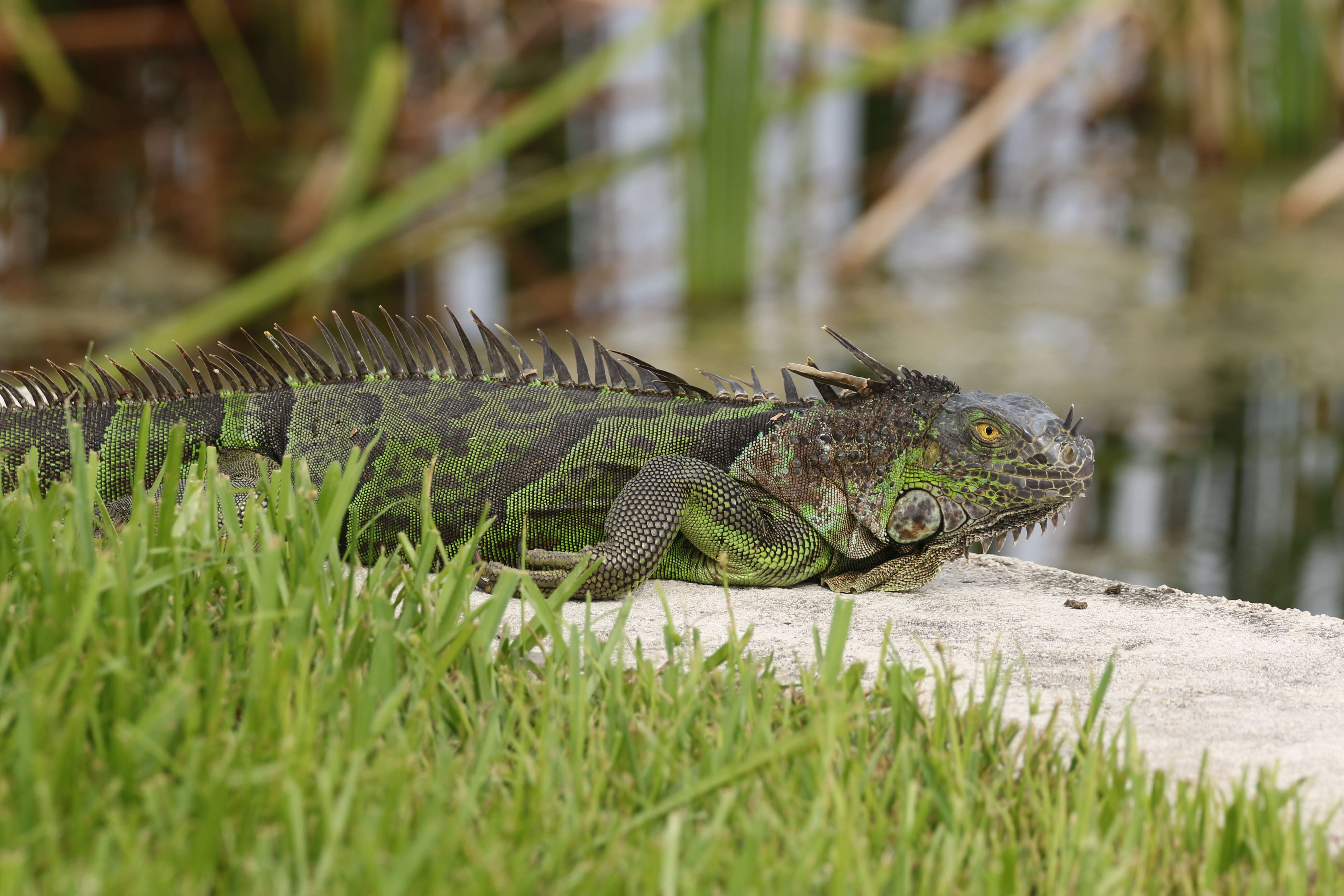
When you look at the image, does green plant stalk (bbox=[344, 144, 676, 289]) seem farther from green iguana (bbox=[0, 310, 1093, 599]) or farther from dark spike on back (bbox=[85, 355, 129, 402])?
dark spike on back (bbox=[85, 355, 129, 402])

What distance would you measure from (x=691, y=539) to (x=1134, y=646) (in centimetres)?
137

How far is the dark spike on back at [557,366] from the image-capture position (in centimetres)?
489

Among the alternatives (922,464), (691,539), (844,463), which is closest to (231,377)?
(691,539)

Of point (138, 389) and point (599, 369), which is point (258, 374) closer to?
point (138, 389)

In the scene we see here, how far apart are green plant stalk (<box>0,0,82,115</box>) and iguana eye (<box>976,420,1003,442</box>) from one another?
9819 mm

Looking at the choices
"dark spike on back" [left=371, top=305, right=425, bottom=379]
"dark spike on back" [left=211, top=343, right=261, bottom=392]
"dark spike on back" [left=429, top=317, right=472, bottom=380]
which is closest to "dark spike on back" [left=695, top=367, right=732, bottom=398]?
"dark spike on back" [left=429, top=317, right=472, bottom=380]

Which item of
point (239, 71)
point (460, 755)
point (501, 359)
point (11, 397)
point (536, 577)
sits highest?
point (239, 71)

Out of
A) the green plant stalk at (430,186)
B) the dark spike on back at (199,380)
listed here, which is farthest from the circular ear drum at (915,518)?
the green plant stalk at (430,186)

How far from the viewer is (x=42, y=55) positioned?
1342 cm

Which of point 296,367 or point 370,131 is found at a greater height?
point 370,131

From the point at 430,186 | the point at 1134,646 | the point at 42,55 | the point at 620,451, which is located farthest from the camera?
the point at 42,55

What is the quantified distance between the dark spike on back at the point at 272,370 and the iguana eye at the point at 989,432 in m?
2.30

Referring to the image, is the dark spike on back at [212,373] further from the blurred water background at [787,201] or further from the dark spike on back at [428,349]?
the blurred water background at [787,201]

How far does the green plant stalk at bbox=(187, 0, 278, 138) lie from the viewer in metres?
14.6
